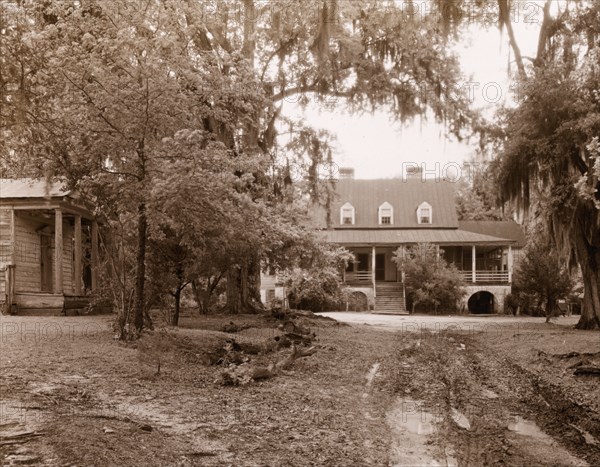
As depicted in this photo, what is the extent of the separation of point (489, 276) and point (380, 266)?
7.68 m

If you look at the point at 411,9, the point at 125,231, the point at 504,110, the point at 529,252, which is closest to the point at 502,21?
the point at 411,9

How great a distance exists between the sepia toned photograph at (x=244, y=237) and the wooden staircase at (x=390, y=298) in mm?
12056

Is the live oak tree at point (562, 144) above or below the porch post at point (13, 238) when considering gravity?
above

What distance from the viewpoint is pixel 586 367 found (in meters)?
10.1

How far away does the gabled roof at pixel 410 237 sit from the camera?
4359 cm

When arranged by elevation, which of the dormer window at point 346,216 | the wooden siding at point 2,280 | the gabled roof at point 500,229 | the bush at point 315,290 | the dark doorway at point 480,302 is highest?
the dormer window at point 346,216

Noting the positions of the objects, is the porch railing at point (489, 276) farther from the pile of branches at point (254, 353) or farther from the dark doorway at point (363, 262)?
the pile of branches at point (254, 353)

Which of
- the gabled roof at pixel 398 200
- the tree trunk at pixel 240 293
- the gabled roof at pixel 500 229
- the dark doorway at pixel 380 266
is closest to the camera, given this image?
the tree trunk at pixel 240 293

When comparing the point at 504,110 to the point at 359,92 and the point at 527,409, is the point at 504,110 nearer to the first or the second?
the point at 359,92

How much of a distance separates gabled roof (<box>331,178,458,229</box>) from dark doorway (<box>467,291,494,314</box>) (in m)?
5.56

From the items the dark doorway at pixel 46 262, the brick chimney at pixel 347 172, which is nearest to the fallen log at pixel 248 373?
the dark doorway at pixel 46 262

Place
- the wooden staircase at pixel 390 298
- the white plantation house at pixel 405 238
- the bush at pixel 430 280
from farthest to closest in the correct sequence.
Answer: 1. the white plantation house at pixel 405 238
2. the wooden staircase at pixel 390 298
3. the bush at pixel 430 280

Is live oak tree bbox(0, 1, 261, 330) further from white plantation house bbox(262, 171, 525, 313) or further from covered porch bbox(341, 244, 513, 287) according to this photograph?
covered porch bbox(341, 244, 513, 287)

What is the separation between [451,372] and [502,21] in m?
5.37
